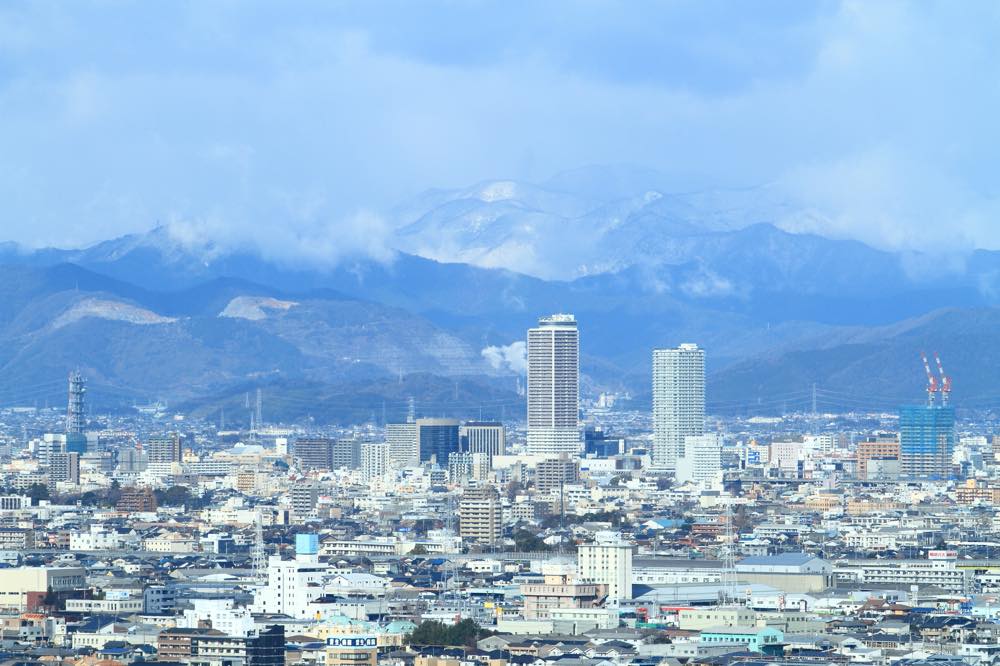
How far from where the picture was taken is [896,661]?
56000 millimetres

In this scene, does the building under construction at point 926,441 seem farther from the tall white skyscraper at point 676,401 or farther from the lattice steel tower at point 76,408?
the lattice steel tower at point 76,408

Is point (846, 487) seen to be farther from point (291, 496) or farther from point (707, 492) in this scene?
point (291, 496)

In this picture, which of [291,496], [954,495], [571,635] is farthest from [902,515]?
[571,635]

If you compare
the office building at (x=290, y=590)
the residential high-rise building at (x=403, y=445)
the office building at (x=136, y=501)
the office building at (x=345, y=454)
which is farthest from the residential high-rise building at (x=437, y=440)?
the office building at (x=290, y=590)

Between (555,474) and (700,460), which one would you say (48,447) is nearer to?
(555,474)

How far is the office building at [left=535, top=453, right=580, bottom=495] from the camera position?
13638 centimetres

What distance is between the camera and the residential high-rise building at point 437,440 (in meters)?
157

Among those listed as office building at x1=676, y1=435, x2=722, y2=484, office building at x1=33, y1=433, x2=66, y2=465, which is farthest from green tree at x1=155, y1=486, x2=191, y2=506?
office building at x1=676, y1=435, x2=722, y2=484

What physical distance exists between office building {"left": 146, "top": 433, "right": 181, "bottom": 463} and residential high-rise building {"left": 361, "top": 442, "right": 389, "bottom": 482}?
837 cm

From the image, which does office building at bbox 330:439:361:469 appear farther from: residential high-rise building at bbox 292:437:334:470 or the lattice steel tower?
the lattice steel tower

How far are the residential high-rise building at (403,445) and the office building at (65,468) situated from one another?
53.3 ft

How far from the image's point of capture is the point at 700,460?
494 feet

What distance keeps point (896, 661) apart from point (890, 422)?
141 meters

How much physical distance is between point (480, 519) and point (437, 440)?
5287 cm
